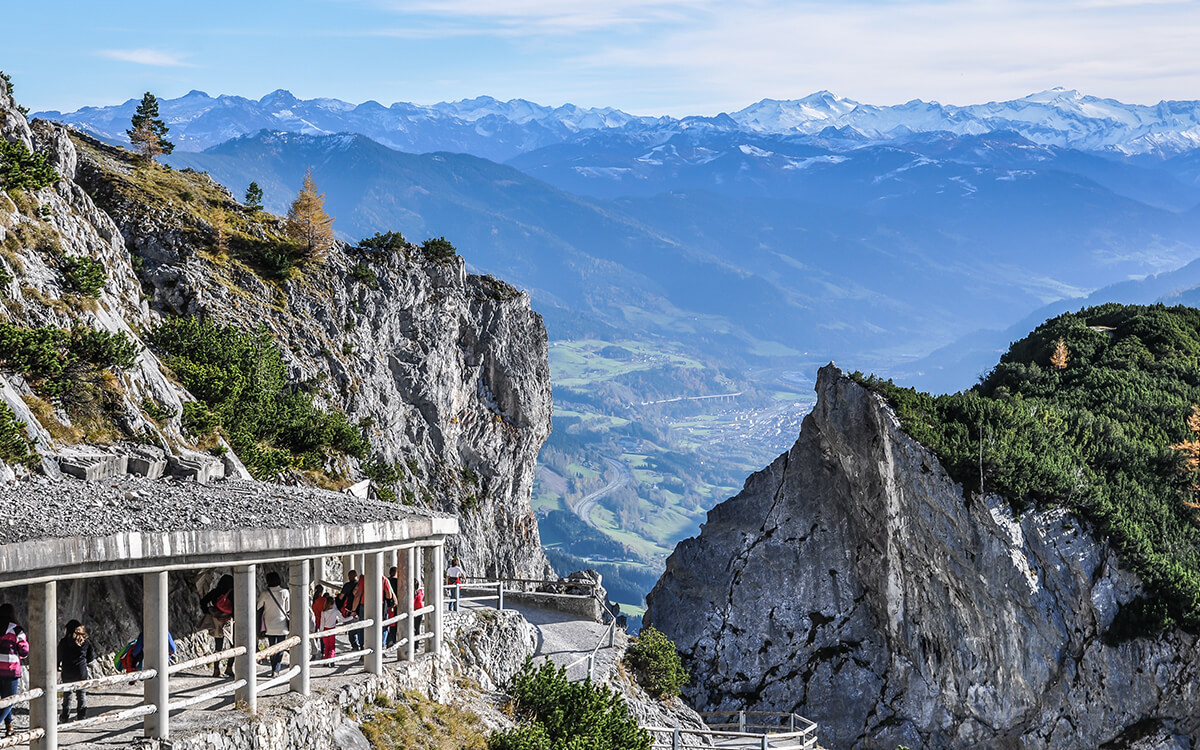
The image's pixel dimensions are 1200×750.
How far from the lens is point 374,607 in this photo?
19.3 meters

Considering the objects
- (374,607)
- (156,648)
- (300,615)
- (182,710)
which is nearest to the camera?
(156,648)

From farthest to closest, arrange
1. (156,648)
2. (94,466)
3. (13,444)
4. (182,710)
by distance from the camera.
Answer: (13,444), (94,466), (182,710), (156,648)

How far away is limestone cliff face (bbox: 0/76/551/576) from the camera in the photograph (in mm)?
30891

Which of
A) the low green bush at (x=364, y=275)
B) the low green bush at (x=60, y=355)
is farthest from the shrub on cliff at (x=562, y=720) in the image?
the low green bush at (x=364, y=275)

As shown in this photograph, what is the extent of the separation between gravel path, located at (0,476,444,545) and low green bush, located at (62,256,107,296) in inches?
568

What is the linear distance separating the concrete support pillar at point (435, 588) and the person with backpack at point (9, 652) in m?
8.34

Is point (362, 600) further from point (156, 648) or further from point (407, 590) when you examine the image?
point (156, 648)

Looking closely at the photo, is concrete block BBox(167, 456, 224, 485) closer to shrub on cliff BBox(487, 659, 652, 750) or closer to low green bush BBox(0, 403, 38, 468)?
low green bush BBox(0, 403, 38, 468)

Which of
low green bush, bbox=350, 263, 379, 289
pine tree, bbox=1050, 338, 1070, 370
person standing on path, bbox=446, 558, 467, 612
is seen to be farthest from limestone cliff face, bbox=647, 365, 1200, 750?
low green bush, bbox=350, 263, 379, 289

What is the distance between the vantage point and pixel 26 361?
1016 inches

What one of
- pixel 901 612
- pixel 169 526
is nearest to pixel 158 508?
pixel 169 526

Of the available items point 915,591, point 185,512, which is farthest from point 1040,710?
point 185,512

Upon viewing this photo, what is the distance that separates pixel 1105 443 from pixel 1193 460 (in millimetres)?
3606

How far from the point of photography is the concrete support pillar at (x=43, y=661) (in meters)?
13.2
